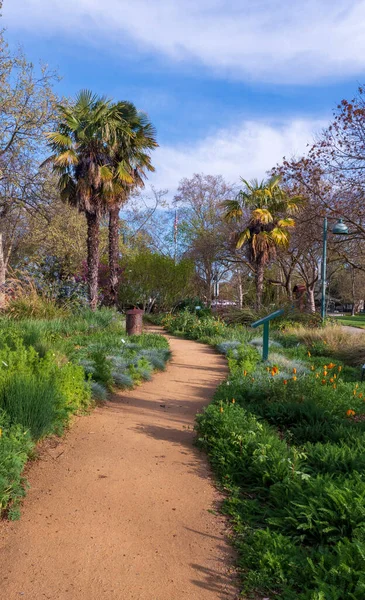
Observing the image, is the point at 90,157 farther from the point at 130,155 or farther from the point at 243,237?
the point at 243,237

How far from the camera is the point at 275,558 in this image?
8.05ft

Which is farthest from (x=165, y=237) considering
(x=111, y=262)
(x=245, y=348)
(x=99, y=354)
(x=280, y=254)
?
(x=99, y=354)

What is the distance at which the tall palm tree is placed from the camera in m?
13.7

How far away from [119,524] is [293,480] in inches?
A: 52.3

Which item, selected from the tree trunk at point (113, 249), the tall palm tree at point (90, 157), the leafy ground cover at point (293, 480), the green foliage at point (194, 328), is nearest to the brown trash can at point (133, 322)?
the green foliage at point (194, 328)

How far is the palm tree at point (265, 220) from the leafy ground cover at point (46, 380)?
10000 mm

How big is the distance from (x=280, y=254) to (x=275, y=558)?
2062 centimetres

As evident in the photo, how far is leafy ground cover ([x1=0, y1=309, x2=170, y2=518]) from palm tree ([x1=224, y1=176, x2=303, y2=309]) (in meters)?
10.0

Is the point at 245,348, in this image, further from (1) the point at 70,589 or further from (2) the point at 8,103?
(2) the point at 8,103

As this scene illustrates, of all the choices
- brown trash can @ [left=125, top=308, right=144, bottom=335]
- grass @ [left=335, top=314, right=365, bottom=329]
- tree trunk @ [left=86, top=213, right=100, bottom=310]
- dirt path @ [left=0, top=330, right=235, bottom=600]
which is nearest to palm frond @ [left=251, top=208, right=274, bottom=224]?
grass @ [left=335, top=314, right=365, bottom=329]

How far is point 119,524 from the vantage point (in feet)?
9.71

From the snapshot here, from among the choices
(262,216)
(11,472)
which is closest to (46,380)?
(11,472)

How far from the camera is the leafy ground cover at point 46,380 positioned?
3254 mm

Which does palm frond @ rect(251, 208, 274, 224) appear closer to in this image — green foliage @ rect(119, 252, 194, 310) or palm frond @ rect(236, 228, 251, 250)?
palm frond @ rect(236, 228, 251, 250)
